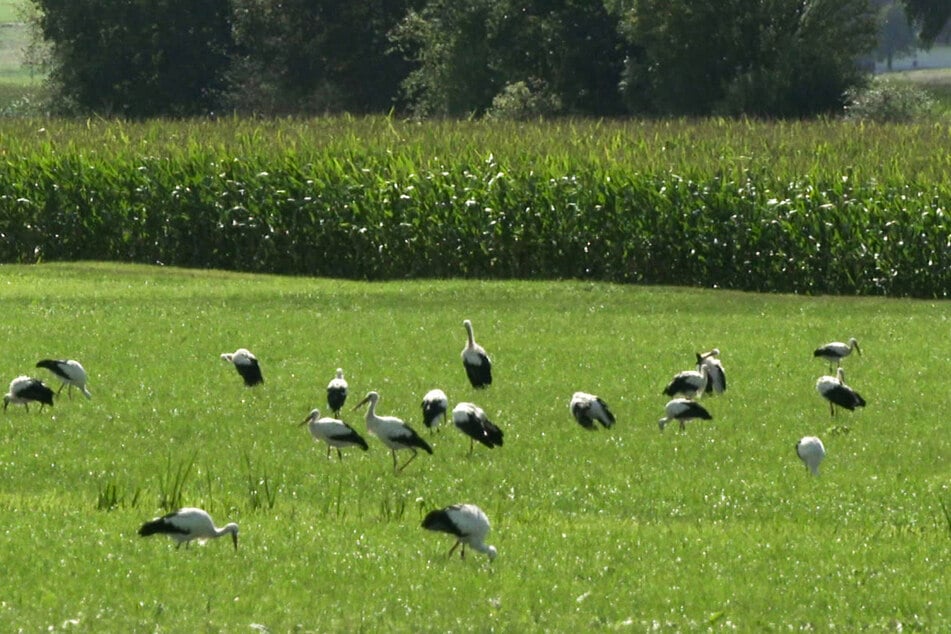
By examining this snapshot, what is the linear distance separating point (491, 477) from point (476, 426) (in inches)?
22.2

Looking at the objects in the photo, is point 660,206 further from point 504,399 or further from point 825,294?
point 504,399

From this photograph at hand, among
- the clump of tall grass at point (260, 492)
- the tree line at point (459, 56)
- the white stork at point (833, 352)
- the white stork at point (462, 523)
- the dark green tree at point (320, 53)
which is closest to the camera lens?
the white stork at point (462, 523)

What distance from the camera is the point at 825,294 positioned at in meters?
37.6

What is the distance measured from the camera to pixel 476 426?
18578mm

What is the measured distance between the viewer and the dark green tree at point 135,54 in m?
86.7

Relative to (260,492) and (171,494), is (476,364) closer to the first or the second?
(260,492)

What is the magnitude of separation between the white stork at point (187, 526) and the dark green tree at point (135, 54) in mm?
74902

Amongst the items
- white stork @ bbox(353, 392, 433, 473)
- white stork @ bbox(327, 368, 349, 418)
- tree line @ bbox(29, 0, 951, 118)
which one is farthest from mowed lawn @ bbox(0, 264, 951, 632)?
tree line @ bbox(29, 0, 951, 118)

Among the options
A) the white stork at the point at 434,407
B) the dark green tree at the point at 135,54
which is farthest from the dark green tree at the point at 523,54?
the white stork at the point at 434,407

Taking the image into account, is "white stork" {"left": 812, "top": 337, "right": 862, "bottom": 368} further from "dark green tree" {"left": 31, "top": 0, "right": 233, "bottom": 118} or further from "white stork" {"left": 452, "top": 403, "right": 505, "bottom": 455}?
"dark green tree" {"left": 31, "top": 0, "right": 233, "bottom": 118}

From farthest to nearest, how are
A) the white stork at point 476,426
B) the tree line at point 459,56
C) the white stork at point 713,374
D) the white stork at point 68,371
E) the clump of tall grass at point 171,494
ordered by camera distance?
1. the tree line at point 459,56
2. the white stork at point 713,374
3. the white stork at point 68,371
4. the white stork at point 476,426
5. the clump of tall grass at point 171,494

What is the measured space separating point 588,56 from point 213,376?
54.8 m

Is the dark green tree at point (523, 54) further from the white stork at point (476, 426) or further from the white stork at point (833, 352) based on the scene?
the white stork at point (476, 426)

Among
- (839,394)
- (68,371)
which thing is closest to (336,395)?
(68,371)
